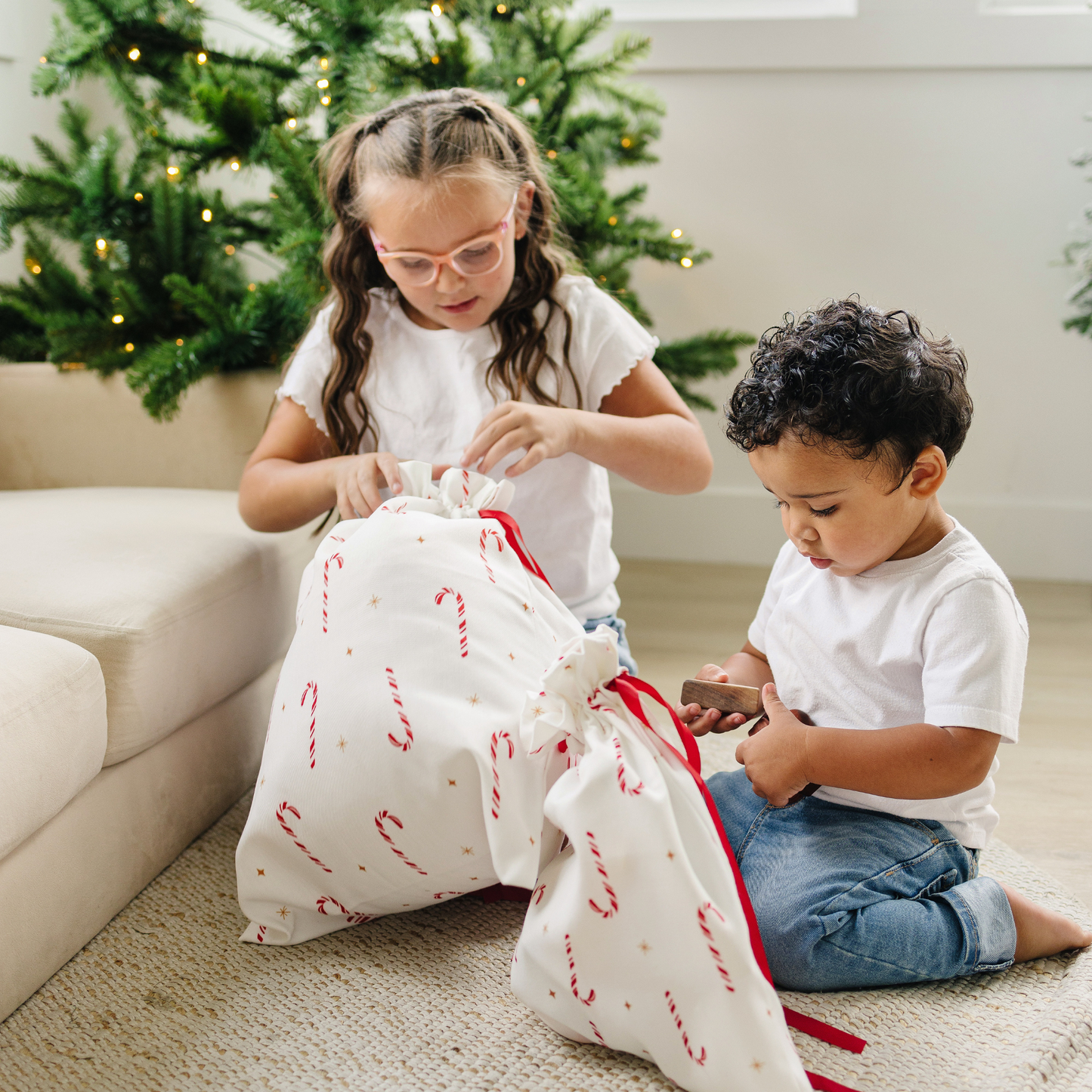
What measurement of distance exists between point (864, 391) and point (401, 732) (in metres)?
0.43

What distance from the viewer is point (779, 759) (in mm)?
791

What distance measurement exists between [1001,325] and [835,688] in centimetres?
138

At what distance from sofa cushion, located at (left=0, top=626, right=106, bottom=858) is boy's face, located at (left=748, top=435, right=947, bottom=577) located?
1.90ft

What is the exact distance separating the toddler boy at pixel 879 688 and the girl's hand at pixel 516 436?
19cm

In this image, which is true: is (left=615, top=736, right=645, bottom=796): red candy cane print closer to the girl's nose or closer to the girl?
the girl

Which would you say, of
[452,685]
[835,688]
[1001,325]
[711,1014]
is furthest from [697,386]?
[711,1014]

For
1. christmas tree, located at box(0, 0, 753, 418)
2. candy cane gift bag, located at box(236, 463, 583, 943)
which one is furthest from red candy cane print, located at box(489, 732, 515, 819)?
christmas tree, located at box(0, 0, 753, 418)

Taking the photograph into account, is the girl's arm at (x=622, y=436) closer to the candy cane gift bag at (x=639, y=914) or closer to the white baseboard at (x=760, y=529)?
the candy cane gift bag at (x=639, y=914)

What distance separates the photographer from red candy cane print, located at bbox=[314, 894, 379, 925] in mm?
839

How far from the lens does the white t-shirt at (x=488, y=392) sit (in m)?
1.11

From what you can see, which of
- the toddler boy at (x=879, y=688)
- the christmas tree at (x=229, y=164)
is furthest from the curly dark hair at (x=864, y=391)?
the christmas tree at (x=229, y=164)

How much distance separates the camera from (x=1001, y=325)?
6.35 ft

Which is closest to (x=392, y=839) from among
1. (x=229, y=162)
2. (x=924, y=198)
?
(x=229, y=162)

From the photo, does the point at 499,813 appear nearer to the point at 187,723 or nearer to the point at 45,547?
the point at 187,723
